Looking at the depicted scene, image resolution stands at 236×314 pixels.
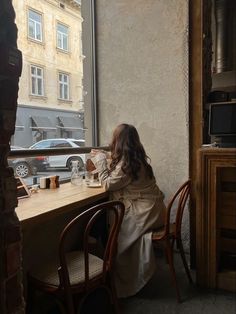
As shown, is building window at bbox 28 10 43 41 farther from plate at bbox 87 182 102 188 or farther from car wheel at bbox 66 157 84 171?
plate at bbox 87 182 102 188

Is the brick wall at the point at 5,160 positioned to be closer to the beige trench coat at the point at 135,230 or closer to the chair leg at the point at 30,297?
the chair leg at the point at 30,297

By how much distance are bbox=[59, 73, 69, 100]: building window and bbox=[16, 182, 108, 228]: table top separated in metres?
0.89

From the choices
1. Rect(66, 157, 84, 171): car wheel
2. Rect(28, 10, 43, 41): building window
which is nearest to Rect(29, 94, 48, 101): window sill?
Rect(28, 10, 43, 41): building window

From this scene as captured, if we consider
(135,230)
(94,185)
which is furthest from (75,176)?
(135,230)

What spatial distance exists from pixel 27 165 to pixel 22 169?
0.20ft

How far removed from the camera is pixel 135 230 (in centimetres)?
225

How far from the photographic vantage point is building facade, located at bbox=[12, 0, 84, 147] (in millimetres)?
2471

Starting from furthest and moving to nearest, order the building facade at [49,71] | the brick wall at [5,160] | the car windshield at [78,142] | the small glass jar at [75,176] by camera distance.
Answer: the car windshield at [78,142]
the small glass jar at [75,176]
the building facade at [49,71]
the brick wall at [5,160]

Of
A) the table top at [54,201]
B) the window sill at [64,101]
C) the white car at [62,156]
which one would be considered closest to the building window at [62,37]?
the window sill at [64,101]

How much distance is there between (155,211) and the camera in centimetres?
232

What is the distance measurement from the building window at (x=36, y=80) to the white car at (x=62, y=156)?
42 cm

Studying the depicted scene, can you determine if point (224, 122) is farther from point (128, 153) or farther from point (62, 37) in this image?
point (62, 37)

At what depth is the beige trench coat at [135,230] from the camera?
7.28 ft

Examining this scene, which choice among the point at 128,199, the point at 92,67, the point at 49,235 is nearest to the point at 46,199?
the point at 49,235
